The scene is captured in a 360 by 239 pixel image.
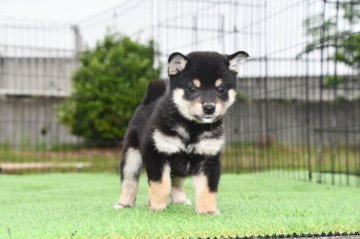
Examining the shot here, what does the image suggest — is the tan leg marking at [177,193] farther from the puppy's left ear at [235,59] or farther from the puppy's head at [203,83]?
the puppy's left ear at [235,59]

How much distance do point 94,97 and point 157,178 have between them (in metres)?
7.39

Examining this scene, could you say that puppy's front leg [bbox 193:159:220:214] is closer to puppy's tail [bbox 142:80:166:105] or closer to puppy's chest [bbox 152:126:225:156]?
puppy's chest [bbox 152:126:225:156]

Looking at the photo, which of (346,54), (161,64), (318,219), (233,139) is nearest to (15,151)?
(161,64)

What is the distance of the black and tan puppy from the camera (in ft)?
12.3

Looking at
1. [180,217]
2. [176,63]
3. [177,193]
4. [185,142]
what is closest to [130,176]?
[177,193]

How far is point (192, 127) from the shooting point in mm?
3900

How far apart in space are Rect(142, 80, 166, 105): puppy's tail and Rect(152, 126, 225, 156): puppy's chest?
26.6 inches

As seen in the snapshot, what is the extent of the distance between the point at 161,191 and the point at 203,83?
2.31 feet

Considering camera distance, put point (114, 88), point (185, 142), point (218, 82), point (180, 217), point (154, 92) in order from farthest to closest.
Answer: point (114, 88)
point (154, 92)
point (185, 142)
point (218, 82)
point (180, 217)

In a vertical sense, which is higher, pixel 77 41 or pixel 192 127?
pixel 77 41

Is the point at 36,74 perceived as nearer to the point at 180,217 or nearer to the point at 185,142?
the point at 185,142

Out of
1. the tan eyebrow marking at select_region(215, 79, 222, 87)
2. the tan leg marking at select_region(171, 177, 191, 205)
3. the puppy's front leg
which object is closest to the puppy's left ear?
the tan eyebrow marking at select_region(215, 79, 222, 87)

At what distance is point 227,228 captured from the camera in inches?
125

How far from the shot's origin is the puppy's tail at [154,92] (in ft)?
15.0
